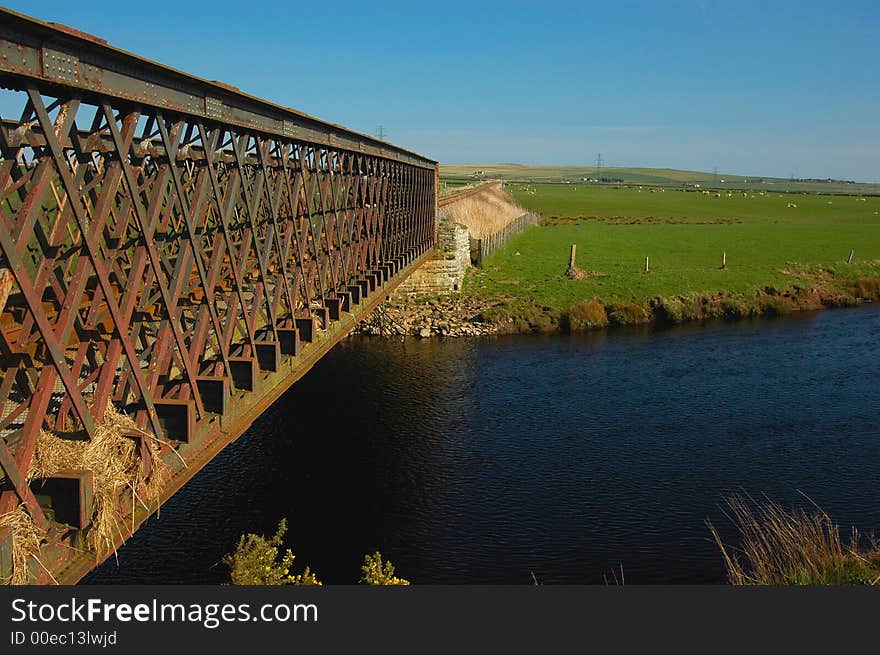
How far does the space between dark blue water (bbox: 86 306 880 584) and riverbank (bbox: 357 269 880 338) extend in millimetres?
4792

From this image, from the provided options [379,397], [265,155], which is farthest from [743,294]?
[265,155]

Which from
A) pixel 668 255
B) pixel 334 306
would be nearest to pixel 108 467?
pixel 334 306

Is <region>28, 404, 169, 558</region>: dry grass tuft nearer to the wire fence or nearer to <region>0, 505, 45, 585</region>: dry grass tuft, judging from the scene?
<region>0, 505, 45, 585</region>: dry grass tuft

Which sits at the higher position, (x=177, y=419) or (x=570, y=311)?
(x=177, y=419)

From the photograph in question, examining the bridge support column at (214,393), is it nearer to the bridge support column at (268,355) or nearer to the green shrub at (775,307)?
the bridge support column at (268,355)

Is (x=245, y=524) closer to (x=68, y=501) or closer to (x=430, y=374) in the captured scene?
(x=68, y=501)

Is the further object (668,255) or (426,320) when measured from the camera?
(668,255)

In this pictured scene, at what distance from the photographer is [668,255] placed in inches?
2544

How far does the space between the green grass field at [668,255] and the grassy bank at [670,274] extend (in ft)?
0.31

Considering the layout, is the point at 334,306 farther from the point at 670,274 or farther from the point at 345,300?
the point at 670,274

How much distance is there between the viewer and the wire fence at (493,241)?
5494 centimetres

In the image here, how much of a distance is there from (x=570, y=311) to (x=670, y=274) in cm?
1364

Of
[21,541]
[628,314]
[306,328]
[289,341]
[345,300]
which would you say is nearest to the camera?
[21,541]

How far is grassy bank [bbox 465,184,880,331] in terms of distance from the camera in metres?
45.0
